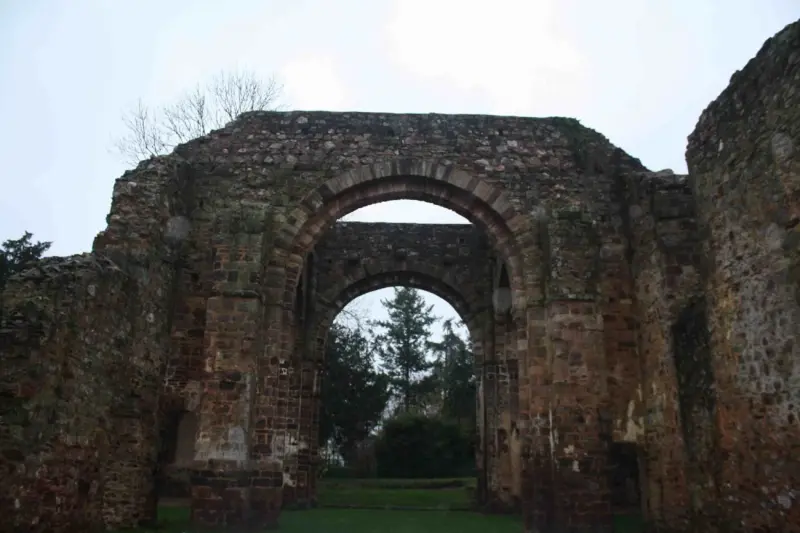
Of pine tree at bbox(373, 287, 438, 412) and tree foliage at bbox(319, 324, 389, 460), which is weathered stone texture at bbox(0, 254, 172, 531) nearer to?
tree foliage at bbox(319, 324, 389, 460)

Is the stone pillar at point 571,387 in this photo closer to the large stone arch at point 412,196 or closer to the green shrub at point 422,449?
the large stone arch at point 412,196

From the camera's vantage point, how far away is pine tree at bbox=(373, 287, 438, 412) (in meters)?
39.3

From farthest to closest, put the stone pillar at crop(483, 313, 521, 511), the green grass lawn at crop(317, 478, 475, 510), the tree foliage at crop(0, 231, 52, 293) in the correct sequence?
1. the tree foliage at crop(0, 231, 52, 293)
2. the green grass lawn at crop(317, 478, 475, 510)
3. the stone pillar at crop(483, 313, 521, 511)

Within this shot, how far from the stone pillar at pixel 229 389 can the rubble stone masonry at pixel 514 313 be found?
3cm

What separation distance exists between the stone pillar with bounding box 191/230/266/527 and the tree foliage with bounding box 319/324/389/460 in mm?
18087

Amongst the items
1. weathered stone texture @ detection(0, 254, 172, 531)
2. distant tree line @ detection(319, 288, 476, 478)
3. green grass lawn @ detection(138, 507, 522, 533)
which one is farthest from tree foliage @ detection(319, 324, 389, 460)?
weathered stone texture @ detection(0, 254, 172, 531)

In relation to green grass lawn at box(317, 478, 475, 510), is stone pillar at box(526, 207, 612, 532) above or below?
above

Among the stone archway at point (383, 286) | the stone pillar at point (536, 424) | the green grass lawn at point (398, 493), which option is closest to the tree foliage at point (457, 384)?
the green grass lawn at point (398, 493)

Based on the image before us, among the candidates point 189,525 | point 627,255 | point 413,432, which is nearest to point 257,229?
point 189,525

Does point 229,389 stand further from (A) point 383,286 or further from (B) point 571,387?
(A) point 383,286

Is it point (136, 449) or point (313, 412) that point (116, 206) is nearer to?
point (136, 449)

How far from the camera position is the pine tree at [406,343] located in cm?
3931

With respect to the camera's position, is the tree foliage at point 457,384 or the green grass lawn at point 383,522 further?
the tree foliage at point 457,384

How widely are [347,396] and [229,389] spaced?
805 inches
